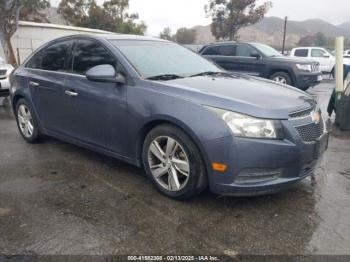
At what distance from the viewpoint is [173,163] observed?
3189 millimetres

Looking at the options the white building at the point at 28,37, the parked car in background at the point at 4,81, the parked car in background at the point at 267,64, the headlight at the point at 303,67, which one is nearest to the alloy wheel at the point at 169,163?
the parked car in background at the point at 4,81

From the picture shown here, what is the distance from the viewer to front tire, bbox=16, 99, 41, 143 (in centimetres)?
Result: 490

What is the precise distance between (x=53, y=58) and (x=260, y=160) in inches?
124

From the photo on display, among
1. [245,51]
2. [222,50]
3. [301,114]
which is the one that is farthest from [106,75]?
[222,50]

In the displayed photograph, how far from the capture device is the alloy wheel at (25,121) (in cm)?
501

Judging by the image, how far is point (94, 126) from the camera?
3.83 meters

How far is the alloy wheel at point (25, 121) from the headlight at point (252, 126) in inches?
131

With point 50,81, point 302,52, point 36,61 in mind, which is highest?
point 302,52

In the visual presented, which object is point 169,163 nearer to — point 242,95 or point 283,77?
point 242,95

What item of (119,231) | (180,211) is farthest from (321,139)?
(119,231)

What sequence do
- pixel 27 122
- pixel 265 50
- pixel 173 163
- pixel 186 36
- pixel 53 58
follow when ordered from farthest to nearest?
pixel 186 36, pixel 265 50, pixel 27 122, pixel 53 58, pixel 173 163

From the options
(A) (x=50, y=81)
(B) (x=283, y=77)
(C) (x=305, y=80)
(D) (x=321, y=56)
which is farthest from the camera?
(D) (x=321, y=56)

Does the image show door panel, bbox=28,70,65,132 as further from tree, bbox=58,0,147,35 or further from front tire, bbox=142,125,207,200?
tree, bbox=58,0,147,35

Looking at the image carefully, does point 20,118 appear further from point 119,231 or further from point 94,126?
point 119,231
